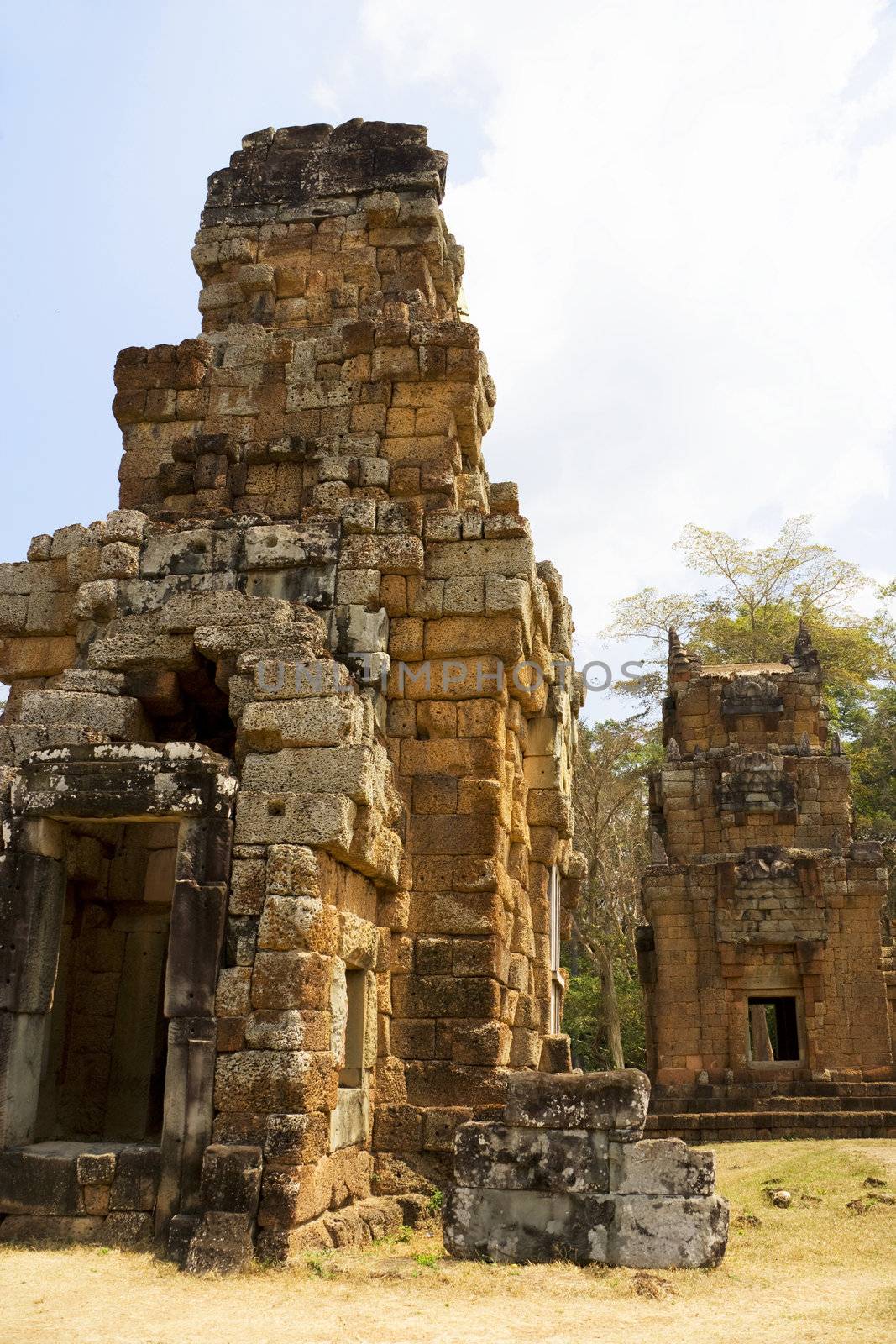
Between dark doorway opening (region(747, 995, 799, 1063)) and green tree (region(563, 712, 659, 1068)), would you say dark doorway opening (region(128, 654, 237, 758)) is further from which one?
green tree (region(563, 712, 659, 1068))

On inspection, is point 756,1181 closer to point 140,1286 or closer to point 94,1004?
point 94,1004

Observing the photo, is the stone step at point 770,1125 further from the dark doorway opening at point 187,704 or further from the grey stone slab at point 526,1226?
the grey stone slab at point 526,1226

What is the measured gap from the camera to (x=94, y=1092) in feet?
28.2

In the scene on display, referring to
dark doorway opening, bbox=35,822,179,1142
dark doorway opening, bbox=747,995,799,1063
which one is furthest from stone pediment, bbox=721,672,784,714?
dark doorway opening, bbox=35,822,179,1142

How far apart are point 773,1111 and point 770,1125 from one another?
320 mm

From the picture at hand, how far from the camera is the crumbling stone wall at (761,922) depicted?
711 inches

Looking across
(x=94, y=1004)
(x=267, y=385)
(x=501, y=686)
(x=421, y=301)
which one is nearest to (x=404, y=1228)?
(x=94, y=1004)

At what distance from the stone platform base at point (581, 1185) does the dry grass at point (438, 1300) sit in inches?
6.6

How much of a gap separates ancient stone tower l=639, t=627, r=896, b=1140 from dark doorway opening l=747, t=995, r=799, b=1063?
44mm

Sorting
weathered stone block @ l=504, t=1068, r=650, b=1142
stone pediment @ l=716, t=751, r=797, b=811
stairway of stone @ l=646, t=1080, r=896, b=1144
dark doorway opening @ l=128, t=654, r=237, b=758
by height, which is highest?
stone pediment @ l=716, t=751, r=797, b=811

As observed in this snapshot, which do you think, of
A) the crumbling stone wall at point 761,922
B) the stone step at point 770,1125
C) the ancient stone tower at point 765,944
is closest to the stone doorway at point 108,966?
the stone step at point 770,1125

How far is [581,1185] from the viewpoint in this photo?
21.2 ft

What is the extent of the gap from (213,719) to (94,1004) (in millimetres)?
2270

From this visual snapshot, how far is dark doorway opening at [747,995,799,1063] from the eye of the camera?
63.3 feet
